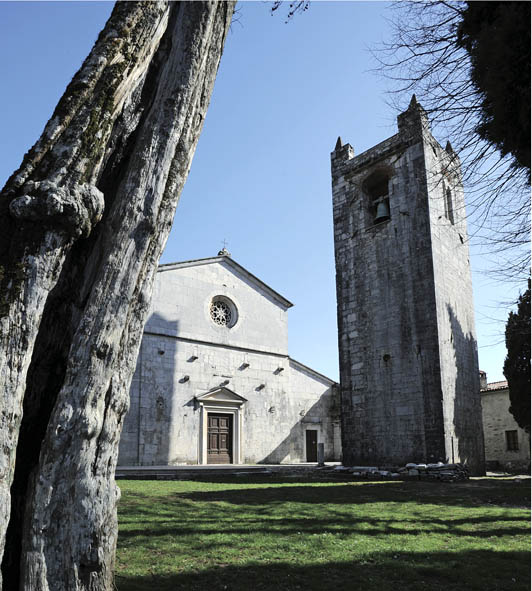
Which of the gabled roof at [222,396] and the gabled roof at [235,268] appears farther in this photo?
the gabled roof at [235,268]

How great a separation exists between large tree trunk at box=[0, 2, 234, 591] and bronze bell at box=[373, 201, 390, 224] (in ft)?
46.7

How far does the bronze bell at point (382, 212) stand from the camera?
16516 millimetres

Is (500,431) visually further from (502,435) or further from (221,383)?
(221,383)

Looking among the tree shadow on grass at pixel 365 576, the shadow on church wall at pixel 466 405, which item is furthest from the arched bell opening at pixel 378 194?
the tree shadow on grass at pixel 365 576

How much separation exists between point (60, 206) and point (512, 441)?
85.1 feet

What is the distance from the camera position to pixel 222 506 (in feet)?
24.7

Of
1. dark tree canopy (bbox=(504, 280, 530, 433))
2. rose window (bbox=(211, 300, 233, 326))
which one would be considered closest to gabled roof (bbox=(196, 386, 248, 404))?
rose window (bbox=(211, 300, 233, 326))

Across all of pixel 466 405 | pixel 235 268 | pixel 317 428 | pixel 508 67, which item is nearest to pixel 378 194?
pixel 466 405

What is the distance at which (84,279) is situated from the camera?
2.58 m

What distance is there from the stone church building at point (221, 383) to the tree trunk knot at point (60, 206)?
16.7 metres

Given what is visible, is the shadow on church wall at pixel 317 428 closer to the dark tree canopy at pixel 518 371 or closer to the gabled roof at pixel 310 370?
the gabled roof at pixel 310 370

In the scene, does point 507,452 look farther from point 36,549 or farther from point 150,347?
point 36,549

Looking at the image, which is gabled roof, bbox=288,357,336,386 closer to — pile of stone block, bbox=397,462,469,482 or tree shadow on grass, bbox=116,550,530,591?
pile of stone block, bbox=397,462,469,482

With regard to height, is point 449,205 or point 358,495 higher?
point 449,205
